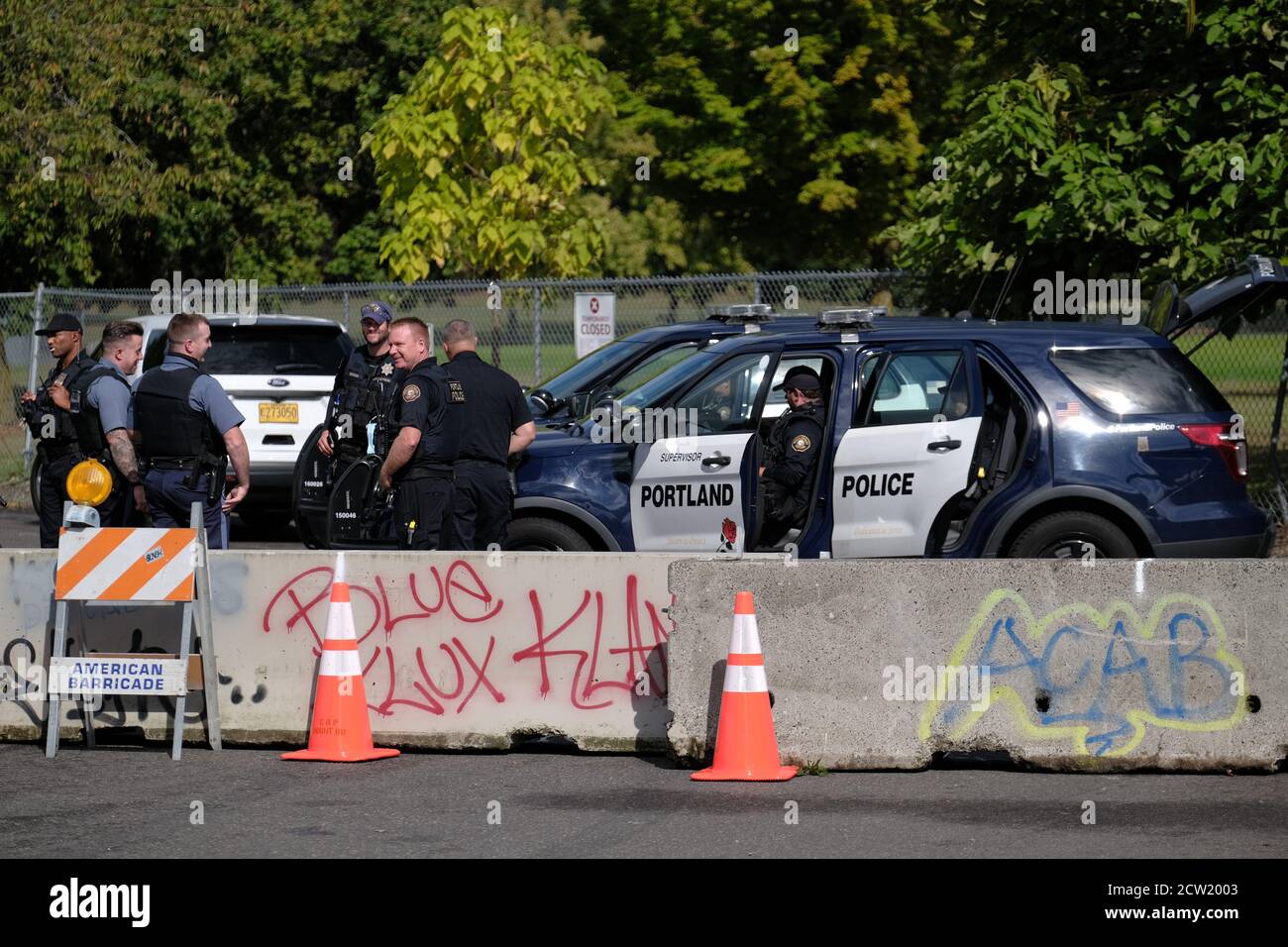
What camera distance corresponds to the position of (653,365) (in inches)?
491

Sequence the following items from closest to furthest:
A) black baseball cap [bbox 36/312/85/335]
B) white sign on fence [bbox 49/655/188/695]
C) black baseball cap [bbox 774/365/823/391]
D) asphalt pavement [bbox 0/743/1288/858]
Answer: asphalt pavement [bbox 0/743/1288/858], white sign on fence [bbox 49/655/188/695], black baseball cap [bbox 774/365/823/391], black baseball cap [bbox 36/312/85/335]

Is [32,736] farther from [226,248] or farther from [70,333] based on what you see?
[226,248]

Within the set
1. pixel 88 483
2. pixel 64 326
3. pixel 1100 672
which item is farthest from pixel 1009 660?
pixel 64 326

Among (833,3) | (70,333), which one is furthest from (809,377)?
(833,3)

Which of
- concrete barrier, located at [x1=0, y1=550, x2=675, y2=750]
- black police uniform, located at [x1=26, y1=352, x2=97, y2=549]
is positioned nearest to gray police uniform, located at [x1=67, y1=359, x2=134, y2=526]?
black police uniform, located at [x1=26, y1=352, x2=97, y2=549]

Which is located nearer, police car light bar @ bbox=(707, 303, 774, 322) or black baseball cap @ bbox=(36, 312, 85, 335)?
black baseball cap @ bbox=(36, 312, 85, 335)

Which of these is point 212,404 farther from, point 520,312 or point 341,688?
point 520,312

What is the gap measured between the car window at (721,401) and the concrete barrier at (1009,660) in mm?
2233

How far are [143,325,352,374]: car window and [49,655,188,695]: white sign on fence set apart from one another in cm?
660

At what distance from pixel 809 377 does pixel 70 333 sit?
448 cm

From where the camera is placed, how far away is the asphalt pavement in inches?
257

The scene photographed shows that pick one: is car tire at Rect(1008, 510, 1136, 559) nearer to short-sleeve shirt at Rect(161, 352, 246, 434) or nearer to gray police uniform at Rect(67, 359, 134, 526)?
short-sleeve shirt at Rect(161, 352, 246, 434)

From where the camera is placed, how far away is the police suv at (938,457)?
969cm

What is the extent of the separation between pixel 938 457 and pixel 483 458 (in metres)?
2.52
